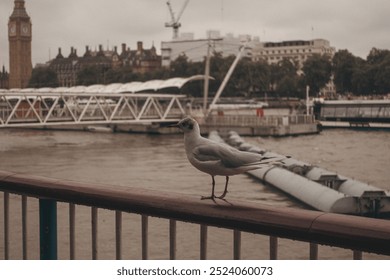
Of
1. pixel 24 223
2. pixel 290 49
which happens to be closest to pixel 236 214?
pixel 24 223

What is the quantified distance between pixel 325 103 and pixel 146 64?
139 feet

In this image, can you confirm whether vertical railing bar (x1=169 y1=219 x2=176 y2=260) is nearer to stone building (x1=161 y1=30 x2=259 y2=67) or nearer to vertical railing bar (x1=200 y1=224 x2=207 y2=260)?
vertical railing bar (x1=200 y1=224 x2=207 y2=260)

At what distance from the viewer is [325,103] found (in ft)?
142

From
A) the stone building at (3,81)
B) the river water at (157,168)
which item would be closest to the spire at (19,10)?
the river water at (157,168)

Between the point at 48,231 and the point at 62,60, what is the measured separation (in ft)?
248

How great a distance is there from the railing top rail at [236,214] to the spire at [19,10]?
33802 mm

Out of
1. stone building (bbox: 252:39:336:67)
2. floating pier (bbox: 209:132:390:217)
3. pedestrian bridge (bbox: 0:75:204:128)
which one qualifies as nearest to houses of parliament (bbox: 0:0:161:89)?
pedestrian bridge (bbox: 0:75:204:128)

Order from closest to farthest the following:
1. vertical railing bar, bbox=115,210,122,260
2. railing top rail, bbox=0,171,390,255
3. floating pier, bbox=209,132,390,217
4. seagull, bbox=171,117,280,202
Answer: railing top rail, bbox=0,171,390,255, seagull, bbox=171,117,280,202, vertical railing bar, bbox=115,210,122,260, floating pier, bbox=209,132,390,217

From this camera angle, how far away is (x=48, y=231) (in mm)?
1633

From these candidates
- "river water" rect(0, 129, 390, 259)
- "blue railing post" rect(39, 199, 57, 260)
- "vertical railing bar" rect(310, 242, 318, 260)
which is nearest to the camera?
"vertical railing bar" rect(310, 242, 318, 260)

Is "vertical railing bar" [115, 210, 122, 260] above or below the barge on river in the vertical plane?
above

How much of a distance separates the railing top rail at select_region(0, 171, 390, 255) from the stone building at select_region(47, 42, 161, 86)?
66.5m

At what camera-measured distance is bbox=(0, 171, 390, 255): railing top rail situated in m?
1.09
